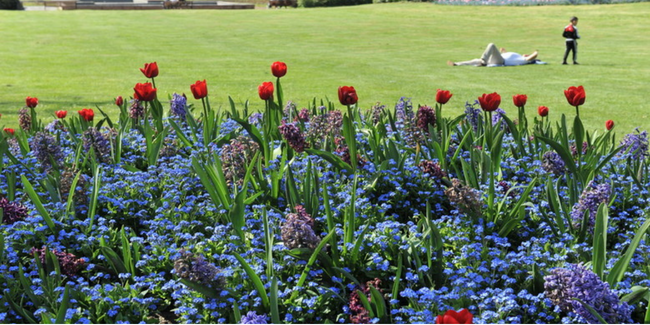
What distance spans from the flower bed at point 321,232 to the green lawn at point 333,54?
610 cm

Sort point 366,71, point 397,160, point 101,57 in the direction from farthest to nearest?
point 101,57
point 366,71
point 397,160

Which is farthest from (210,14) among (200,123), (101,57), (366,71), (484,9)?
(200,123)

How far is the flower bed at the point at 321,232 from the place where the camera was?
3309mm

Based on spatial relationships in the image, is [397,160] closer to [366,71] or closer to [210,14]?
[366,71]

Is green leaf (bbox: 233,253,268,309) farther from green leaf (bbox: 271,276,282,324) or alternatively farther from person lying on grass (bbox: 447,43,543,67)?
person lying on grass (bbox: 447,43,543,67)

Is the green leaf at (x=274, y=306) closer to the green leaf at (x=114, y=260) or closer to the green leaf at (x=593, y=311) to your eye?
the green leaf at (x=114, y=260)

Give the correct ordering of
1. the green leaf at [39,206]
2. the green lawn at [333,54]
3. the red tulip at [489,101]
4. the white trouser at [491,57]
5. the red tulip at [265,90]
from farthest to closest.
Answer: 1. the white trouser at [491,57]
2. the green lawn at [333,54]
3. the red tulip at [265,90]
4. the red tulip at [489,101]
5. the green leaf at [39,206]

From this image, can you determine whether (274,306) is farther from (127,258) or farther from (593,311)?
(593,311)

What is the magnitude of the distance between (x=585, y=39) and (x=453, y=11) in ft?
50.0

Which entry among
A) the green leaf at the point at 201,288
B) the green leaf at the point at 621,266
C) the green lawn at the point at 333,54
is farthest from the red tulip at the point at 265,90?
the green lawn at the point at 333,54

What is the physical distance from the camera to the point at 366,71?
1908cm

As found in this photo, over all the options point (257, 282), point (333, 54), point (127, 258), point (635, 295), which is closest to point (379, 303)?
point (257, 282)

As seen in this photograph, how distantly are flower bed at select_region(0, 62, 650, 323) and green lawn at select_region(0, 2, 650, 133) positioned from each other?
610 centimetres

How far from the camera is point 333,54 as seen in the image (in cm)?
2430
